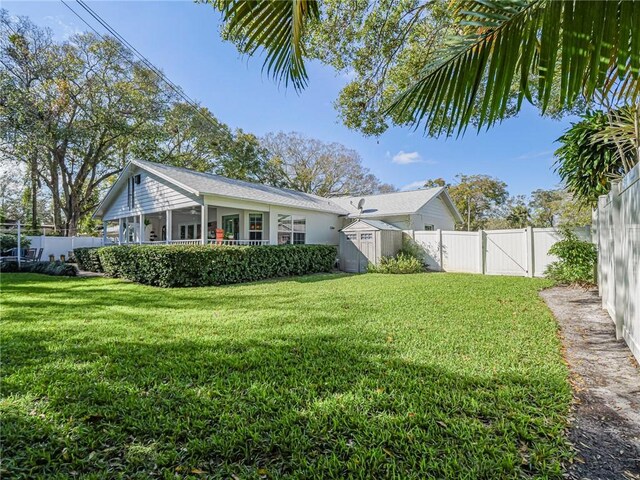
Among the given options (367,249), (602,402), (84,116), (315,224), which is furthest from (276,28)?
(84,116)

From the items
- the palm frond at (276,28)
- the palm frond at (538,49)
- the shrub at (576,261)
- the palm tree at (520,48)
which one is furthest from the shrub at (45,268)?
the shrub at (576,261)

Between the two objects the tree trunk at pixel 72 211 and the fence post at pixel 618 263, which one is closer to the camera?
the fence post at pixel 618 263

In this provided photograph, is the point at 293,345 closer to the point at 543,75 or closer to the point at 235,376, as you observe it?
the point at 235,376

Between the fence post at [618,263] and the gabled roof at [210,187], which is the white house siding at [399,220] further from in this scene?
the fence post at [618,263]

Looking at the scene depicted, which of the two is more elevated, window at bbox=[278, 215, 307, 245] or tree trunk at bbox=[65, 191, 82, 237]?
tree trunk at bbox=[65, 191, 82, 237]

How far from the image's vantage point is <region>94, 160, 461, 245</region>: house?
42.0ft

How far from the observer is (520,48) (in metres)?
1.23

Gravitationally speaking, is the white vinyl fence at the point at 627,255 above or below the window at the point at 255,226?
below

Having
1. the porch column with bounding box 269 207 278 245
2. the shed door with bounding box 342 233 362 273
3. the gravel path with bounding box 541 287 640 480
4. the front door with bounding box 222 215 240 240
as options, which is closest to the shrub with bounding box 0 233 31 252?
the front door with bounding box 222 215 240 240

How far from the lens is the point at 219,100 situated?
520 inches

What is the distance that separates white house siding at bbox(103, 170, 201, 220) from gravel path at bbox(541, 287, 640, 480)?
11.6 metres

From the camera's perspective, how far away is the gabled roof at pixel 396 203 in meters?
17.0

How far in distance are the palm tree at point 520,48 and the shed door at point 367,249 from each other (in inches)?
493

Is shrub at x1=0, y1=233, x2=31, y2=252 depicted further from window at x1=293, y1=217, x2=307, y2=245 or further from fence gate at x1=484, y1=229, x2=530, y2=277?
fence gate at x1=484, y1=229, x2=530, y2=277
